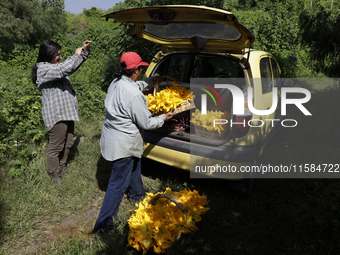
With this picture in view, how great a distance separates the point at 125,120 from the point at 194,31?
1.72 meters

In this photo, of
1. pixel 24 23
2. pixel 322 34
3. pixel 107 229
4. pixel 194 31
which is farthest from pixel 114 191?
pixel 24 23

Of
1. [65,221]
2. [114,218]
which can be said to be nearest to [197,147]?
[114,218]

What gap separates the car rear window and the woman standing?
1082mm

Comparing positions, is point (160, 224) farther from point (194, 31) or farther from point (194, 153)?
point (194, 31)

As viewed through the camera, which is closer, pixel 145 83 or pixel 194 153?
pixel 194 153

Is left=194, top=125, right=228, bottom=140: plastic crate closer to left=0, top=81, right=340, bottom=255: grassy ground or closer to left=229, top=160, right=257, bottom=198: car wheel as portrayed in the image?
left=229, top=160, right=257, bottom=198: car wheel

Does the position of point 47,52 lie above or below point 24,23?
above

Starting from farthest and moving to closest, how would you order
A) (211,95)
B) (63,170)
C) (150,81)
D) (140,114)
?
(63,170)
(150,81)
(211,95)
(140,114)

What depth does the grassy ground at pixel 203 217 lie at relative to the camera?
286cm

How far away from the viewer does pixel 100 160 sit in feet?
15.1

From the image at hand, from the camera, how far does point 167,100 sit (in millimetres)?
3451

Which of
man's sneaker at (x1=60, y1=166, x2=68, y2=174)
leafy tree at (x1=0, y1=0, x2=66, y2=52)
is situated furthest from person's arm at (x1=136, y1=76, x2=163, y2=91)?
leafy tree at (x1=0, y1=0, x2=66, y2=52)

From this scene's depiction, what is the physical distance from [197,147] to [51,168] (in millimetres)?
2194

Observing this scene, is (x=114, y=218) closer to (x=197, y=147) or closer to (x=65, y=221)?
(x=65, y=221)
